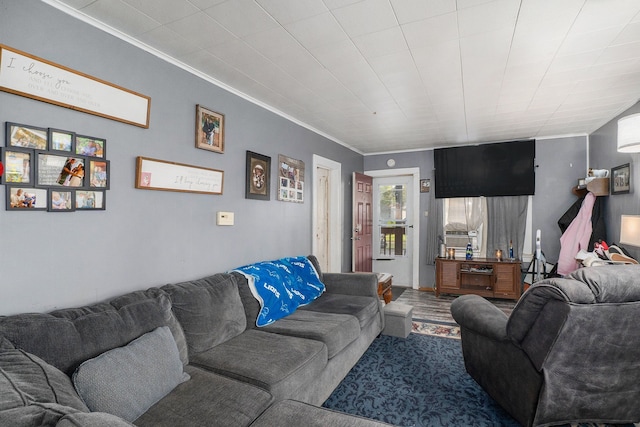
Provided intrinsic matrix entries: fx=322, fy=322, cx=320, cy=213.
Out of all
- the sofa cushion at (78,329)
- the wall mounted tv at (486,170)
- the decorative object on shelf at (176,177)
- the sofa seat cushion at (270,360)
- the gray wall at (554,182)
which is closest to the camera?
the sofa cushion at (78,329)

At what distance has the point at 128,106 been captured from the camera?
2.14 m

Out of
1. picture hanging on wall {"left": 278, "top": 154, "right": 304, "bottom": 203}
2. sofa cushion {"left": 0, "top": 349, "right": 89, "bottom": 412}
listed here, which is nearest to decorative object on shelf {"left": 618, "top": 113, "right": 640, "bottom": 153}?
picture hanging on wall {"left": 278, "top": 154, "right": 304, "bottom": 203}

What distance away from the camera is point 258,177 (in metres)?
3.37

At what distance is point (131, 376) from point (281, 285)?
159 centimetres

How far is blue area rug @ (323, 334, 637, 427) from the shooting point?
6.91 feet

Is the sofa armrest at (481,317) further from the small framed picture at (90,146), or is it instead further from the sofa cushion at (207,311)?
the small framed picture at (90,146)

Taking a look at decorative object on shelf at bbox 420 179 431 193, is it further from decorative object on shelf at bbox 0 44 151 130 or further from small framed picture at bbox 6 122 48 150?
small framed picture at bbox 6 122 48 150

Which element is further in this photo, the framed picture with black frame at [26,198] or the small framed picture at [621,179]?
the small framed picture at [621,179]

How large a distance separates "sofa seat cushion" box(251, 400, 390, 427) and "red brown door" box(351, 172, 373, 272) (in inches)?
161

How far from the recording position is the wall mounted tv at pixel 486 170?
5051 millimetres

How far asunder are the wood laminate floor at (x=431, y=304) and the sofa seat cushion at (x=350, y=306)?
1318mm

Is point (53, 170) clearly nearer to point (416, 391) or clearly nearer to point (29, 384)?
point (29, 384)

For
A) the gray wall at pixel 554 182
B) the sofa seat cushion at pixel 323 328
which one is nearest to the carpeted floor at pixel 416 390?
A: the sofa seat cushion at pixel 323 328

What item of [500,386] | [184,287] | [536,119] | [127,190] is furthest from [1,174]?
[536,119]
